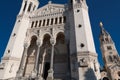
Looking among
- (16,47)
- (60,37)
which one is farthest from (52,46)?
(16,47)

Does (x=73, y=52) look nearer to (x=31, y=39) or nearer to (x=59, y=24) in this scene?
(x=59, y=24)

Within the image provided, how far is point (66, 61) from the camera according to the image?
16.7 metres

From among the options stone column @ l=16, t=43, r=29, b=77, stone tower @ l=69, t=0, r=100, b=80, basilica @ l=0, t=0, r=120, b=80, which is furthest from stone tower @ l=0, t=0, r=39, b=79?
stone tower @ l=69, t=0, r=100, b=80

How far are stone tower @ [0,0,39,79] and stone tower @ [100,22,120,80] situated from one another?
1317 inches

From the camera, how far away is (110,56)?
48969mm

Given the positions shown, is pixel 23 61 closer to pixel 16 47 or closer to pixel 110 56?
pixel 16 47

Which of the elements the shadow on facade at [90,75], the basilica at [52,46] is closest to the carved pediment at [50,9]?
the basilica at [52,46]

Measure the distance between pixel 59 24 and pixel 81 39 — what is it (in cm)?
523

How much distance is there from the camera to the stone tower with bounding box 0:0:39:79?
15234 millimetres

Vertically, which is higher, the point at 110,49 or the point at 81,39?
the point at 110,49

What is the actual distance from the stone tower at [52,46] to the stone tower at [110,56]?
29884 mm

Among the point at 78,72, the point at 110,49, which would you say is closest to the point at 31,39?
the point at 78,72

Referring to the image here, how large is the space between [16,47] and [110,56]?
41697 mm

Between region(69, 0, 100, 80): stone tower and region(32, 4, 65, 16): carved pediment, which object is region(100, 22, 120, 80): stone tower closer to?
region(69, 0, 100, 80): stone tower
